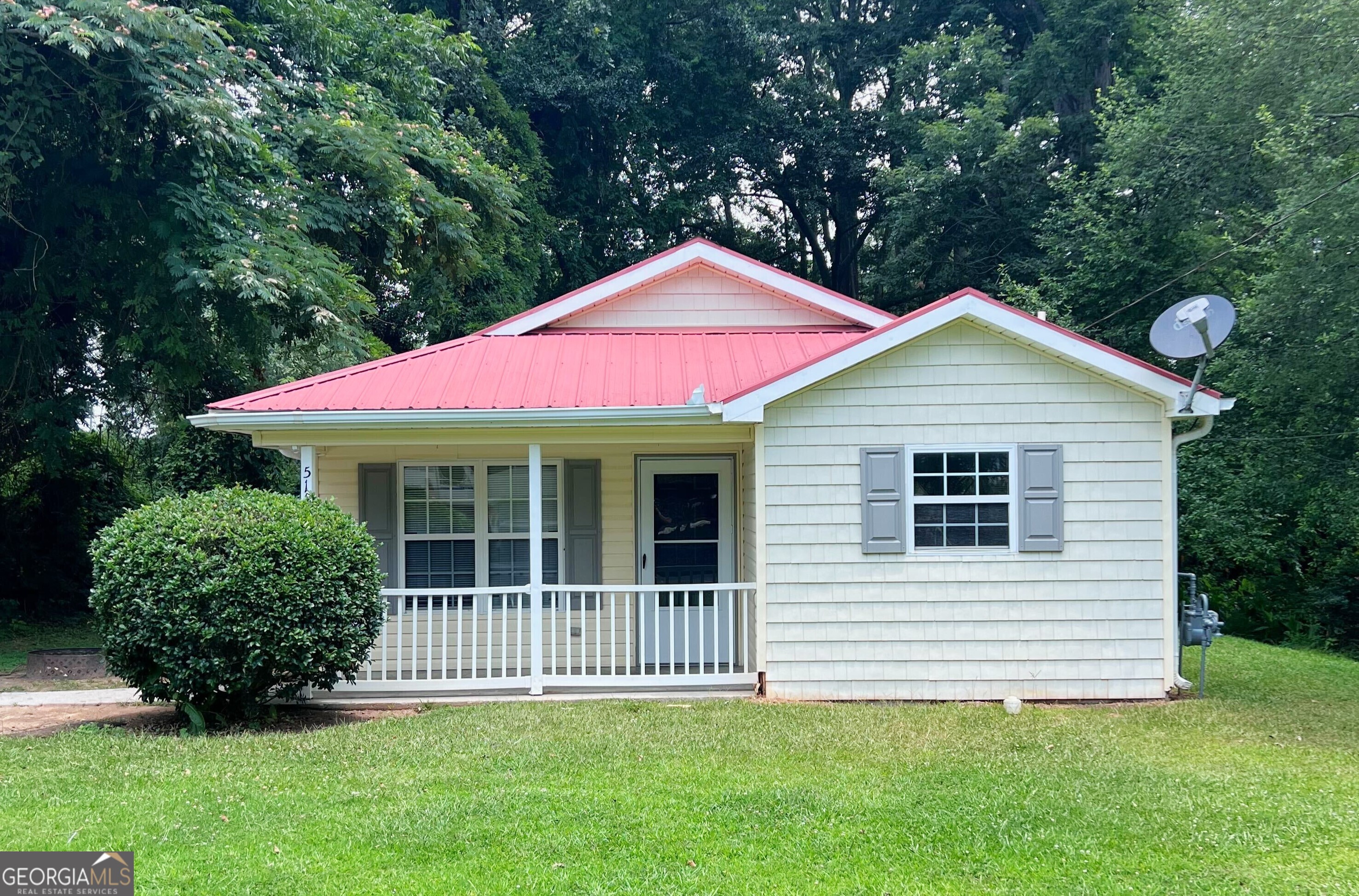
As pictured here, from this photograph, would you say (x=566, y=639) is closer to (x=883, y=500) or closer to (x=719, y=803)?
(x=883, y=500)

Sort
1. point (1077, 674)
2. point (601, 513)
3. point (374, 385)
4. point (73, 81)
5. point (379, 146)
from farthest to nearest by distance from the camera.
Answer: point (379, 146)
point (73, 81)
point (601, 513)
point (374, 385)
point (1077, 674)

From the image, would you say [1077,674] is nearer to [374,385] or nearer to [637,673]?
[637,673]

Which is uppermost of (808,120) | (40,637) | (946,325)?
(808,120)

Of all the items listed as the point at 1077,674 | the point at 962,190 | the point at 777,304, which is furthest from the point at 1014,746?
the point at 962,190

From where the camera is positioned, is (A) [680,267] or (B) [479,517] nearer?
(B) [479,517]

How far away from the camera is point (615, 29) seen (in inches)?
923

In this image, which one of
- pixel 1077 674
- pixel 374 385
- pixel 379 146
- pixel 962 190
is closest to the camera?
pixel 1077 674

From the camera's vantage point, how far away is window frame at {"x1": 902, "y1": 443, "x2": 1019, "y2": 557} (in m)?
8.19

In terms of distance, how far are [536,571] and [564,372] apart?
2150mm

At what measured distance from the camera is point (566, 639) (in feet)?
31.2

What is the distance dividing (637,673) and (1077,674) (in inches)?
161

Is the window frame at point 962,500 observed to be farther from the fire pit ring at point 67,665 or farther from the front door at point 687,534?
the fire pit ring at point 67,665

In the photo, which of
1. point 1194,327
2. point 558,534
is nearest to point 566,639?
point 558,534

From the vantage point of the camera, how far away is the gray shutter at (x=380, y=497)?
967 centimetres
